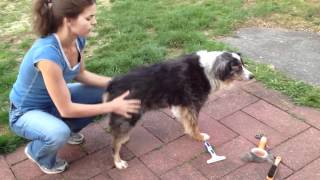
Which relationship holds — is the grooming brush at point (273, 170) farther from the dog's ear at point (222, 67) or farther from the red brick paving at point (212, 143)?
the dog's ear at point (222, 67)

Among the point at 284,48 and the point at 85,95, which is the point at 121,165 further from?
the point at 284,48

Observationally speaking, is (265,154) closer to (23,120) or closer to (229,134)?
(229,134)

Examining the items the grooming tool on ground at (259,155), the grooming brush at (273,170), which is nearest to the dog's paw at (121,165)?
the grooming tool on ground at (259,155)

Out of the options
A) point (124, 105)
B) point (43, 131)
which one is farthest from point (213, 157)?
point (43, 131)

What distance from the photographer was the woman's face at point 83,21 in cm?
280

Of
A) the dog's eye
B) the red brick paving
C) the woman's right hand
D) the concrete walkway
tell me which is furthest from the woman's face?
the concrete walkway

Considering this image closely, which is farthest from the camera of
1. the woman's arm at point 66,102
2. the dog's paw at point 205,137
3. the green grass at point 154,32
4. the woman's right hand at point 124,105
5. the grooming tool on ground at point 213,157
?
the green grass at point 154,32

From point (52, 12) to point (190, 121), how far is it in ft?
4.89

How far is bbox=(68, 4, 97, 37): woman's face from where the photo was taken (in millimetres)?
2801

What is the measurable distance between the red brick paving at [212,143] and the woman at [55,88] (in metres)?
0.24

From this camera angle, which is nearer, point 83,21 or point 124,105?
point 83,21

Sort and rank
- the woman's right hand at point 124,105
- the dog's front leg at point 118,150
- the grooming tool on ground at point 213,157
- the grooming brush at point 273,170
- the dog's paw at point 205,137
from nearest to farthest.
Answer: the woman's right hand at point 124,105, the grooming brush at point 273,170, the dog's front leg at point 118,150, the grooming tool on ground at point 213,157, the dog's paw at point 205,137

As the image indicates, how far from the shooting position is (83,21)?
2816mm

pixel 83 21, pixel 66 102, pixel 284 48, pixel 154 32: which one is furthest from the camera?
pixel 154 32
